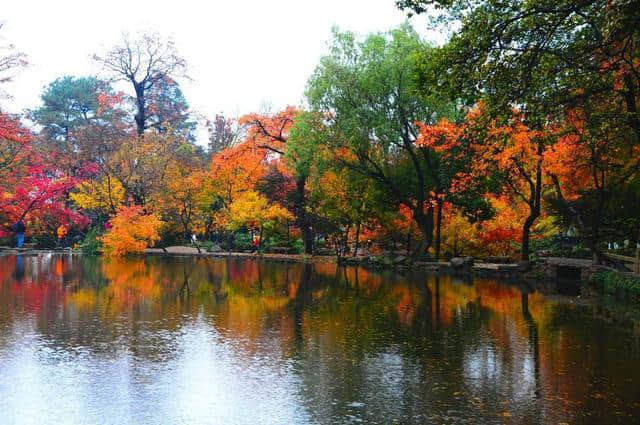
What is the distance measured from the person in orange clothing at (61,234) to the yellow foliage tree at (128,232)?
5.79m

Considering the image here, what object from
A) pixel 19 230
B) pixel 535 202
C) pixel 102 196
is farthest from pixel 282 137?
pixel 19 230

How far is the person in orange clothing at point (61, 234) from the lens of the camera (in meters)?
38.2

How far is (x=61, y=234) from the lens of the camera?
38781 millimetres

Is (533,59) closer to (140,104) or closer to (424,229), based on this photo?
(424,229)

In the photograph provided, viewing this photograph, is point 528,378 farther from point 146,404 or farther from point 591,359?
point 146,404

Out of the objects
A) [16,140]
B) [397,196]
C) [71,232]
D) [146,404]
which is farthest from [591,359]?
[71,232]

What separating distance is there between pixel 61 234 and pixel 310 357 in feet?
111

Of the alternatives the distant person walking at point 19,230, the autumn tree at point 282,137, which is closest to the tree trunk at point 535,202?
the autumn tree at point 282,137

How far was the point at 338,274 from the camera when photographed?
2539 cm

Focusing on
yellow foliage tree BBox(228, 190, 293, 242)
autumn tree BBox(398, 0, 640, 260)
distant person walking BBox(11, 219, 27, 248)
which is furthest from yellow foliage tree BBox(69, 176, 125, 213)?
autumn tree BBox(398, 0, 640, 260)

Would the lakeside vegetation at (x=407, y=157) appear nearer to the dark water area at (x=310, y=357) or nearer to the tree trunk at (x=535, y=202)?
the tree trunk at (x=535, y=202)

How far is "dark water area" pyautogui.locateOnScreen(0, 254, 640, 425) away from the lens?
7074mm

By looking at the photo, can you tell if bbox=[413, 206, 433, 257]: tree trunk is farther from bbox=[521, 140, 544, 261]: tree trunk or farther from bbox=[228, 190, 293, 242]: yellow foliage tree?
bbox=[228, 190, 293, 242]: yellow foliage tree

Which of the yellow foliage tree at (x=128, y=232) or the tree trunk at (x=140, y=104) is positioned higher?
the tree trunk at (x=140, y=104)
